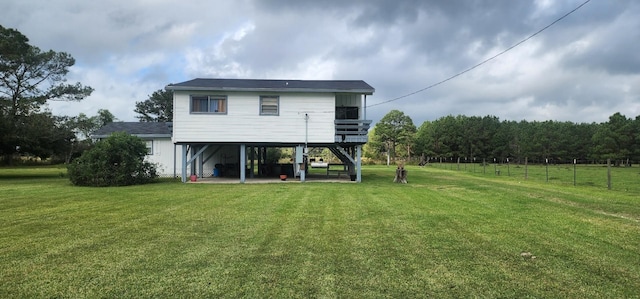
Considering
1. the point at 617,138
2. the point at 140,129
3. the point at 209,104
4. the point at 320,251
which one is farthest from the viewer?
the point at 617,138

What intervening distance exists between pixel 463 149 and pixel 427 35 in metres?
54.1

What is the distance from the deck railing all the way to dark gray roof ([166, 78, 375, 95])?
1.41m

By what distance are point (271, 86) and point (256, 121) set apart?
1.88 meters

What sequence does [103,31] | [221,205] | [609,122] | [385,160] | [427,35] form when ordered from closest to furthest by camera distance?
[221,205] → [427,35] → [103,31] → [609,122] → [385,160]

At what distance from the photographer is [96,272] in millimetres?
4223

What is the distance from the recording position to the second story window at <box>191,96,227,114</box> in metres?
17.8

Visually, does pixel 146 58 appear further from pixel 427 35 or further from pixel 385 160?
pixel 385 160

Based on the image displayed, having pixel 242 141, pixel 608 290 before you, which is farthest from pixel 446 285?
pixel 242 141

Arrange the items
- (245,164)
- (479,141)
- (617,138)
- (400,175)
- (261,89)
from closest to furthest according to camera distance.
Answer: (261,89) < (400,175) < (245,164) < (617,138) < (479,141)

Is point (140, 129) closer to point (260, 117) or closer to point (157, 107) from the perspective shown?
point (260, 117)

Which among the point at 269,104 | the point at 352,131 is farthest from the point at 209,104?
the point at 352,131

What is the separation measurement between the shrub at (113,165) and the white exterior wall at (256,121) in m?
1.96

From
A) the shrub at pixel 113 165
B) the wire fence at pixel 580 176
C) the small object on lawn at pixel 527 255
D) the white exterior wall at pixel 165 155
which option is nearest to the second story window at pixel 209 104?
the shrub at pixel 113 165

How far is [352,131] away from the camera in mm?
18188
